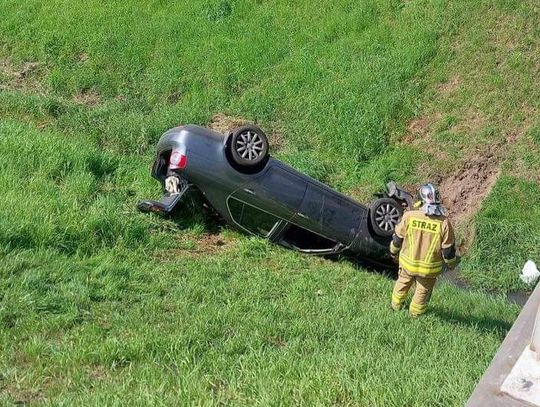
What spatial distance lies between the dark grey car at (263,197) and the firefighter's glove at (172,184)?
0.11 feet

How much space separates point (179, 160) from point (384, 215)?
2.71 metres

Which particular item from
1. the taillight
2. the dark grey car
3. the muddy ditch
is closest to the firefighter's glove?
the dark grey car

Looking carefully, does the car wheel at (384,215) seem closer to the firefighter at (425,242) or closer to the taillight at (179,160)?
the firefighter at (425,242)

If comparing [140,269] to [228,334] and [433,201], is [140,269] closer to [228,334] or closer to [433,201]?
[228,334]

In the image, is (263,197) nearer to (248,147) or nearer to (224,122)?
(248,147)

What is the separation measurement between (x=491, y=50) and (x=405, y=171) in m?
3.63

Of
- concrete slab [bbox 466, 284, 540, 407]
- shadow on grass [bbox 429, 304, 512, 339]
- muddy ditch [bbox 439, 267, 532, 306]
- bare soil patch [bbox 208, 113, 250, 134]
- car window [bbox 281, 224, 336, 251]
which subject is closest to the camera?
concrete slab [bbox 466, 284, 540, 407]

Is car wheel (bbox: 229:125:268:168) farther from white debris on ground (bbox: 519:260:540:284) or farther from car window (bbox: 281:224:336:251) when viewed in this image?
white debris on ground (bbox: 519:260:540:284)

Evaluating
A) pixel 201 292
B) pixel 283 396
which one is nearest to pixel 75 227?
pixel 201 292

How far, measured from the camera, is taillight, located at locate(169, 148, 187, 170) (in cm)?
816

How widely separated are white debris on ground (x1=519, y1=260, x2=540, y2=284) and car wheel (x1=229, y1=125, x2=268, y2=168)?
4.12 metres

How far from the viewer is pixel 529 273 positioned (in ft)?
31.1

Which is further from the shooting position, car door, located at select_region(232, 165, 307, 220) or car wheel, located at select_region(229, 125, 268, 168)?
car door, located at select_region(232, 165, 307, 220)

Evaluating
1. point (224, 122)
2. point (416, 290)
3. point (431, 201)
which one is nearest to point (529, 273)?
point (416, 290)
